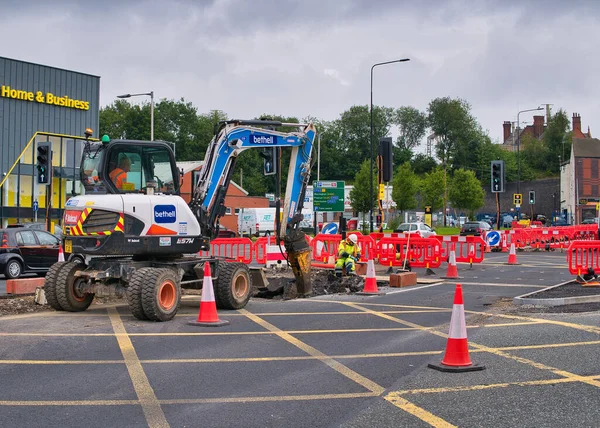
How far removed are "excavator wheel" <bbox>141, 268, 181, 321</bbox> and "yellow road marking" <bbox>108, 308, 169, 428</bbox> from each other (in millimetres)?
560

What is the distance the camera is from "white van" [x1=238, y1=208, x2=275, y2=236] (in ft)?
211

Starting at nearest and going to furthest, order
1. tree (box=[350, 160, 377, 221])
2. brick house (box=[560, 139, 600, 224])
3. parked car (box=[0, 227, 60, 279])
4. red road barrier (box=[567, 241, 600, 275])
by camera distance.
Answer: red road barrier (box=[567, 241, 600, 275]) → parked car (box=[0, 227, 60, 279]) → tree (box=[350, 160, 377, 221]) → brick house (box=[560, 139, 600, 224])

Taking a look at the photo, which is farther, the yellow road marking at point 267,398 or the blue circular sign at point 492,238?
the blue circular sign at point 492,238

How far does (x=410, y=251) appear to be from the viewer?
76.7 ft

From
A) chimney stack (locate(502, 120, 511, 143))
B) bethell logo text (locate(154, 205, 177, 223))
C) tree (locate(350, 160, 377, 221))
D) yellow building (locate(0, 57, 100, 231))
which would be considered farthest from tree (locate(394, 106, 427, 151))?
bethell logo text (locate(154, 205, 177, 223))

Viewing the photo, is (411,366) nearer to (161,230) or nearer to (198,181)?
(161,230)

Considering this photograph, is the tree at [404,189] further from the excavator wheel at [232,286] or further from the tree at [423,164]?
the excavator wheel at [232,286]

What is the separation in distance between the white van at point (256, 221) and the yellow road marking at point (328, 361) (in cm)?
5221

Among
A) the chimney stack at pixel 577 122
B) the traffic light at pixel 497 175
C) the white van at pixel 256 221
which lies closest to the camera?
the traffic light at pixel 497 175

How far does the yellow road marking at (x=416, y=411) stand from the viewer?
6059 millimetres

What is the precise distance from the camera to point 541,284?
1908 cm

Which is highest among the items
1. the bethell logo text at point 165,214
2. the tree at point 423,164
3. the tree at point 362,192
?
the tree at point 423,164

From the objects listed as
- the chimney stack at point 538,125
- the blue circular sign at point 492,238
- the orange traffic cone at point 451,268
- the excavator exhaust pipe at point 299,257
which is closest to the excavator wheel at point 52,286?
the excavator exhaust pipe at point 299,257

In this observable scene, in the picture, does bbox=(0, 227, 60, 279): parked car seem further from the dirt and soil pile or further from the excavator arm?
the excavator arm
